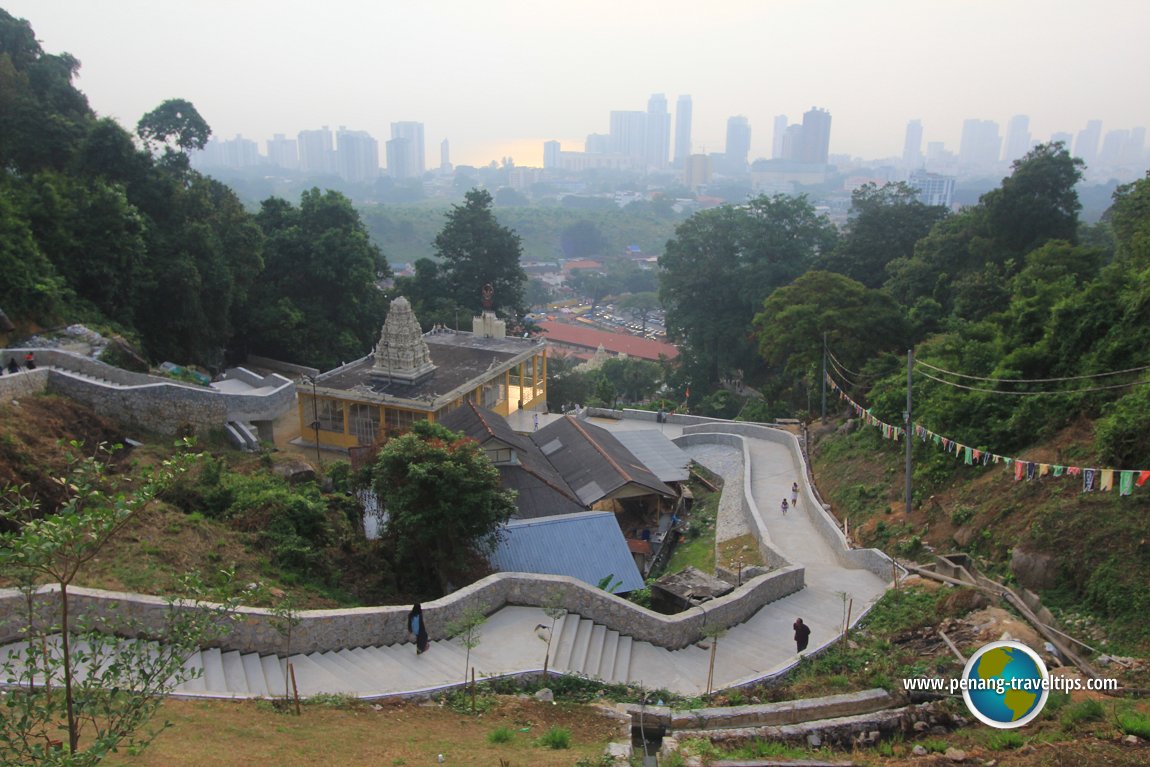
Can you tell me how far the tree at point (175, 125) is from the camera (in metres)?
32.4

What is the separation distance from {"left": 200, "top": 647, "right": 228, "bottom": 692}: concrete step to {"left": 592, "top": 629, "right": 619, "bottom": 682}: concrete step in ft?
15.5

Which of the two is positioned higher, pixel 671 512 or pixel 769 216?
pixel 769 216

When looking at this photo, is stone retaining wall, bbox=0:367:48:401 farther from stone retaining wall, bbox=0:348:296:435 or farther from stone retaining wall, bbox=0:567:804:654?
stone retaining wall, bbox=0:567:804:654

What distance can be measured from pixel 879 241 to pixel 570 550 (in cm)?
3053

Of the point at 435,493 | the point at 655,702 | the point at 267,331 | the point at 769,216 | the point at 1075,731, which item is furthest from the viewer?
the point at 769,216

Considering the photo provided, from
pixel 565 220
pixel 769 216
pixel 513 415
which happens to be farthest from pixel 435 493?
pixel 565 220

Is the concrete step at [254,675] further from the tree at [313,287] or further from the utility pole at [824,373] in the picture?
the tree at [313,287]

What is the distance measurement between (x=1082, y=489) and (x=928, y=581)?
285 centimetres

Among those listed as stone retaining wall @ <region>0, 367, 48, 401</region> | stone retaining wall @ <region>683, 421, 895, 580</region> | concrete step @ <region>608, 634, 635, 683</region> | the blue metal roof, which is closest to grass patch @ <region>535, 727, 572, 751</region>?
concrete step @ <region>608, 634, 635, 683</region>

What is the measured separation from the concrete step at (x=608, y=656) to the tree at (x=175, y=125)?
29070 mm

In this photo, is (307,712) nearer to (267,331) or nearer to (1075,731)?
(1075,731)

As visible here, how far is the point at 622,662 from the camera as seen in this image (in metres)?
12.0

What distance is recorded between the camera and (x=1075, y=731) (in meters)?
7.91

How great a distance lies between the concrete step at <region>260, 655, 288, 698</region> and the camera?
979cm
